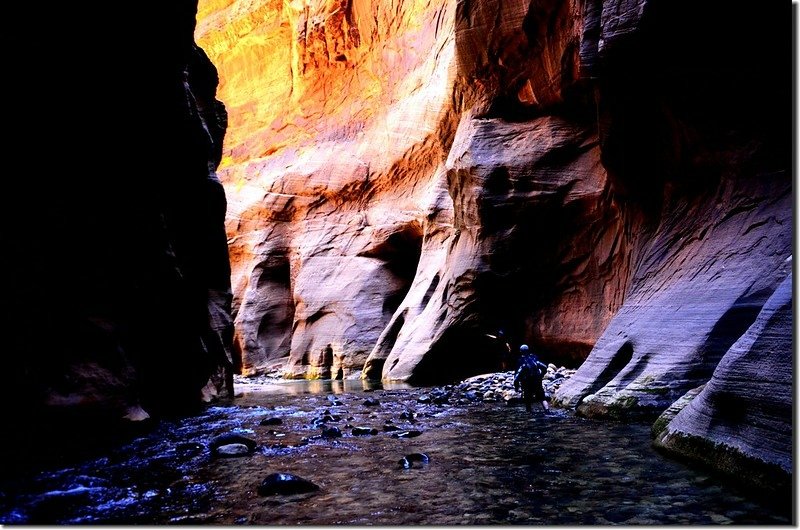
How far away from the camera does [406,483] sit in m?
4.57

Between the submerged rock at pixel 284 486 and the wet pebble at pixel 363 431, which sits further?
the wet pebble at pixel 363 431

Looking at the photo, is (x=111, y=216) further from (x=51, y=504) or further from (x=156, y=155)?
(x=51, y=504)

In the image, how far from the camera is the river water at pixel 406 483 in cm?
367

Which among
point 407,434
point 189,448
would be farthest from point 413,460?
point 189,448

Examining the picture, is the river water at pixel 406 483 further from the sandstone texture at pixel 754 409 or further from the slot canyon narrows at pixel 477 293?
the sandstone texture at pixel 754 409

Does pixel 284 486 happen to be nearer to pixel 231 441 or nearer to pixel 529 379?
pixel 231 441

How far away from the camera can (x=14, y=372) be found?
5.52m

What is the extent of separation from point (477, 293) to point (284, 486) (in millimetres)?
12538

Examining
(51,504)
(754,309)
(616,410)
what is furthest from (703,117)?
(51,504)

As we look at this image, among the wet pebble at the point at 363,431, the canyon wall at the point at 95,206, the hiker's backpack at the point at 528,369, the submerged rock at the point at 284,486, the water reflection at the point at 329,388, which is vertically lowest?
the water reflection at the point at 329,388

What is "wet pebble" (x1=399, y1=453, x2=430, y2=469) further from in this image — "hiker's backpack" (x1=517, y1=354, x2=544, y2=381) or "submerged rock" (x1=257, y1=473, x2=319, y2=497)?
"hiker's backpack" (x1=517, y1=354, x2=544, y2=381)

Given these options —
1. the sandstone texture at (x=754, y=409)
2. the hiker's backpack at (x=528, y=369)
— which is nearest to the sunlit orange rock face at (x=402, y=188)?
→ the hiker's backpack at (x=528, y=369)

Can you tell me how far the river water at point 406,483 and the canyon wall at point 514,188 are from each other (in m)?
0.70

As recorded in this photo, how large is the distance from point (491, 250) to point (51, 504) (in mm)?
13283
